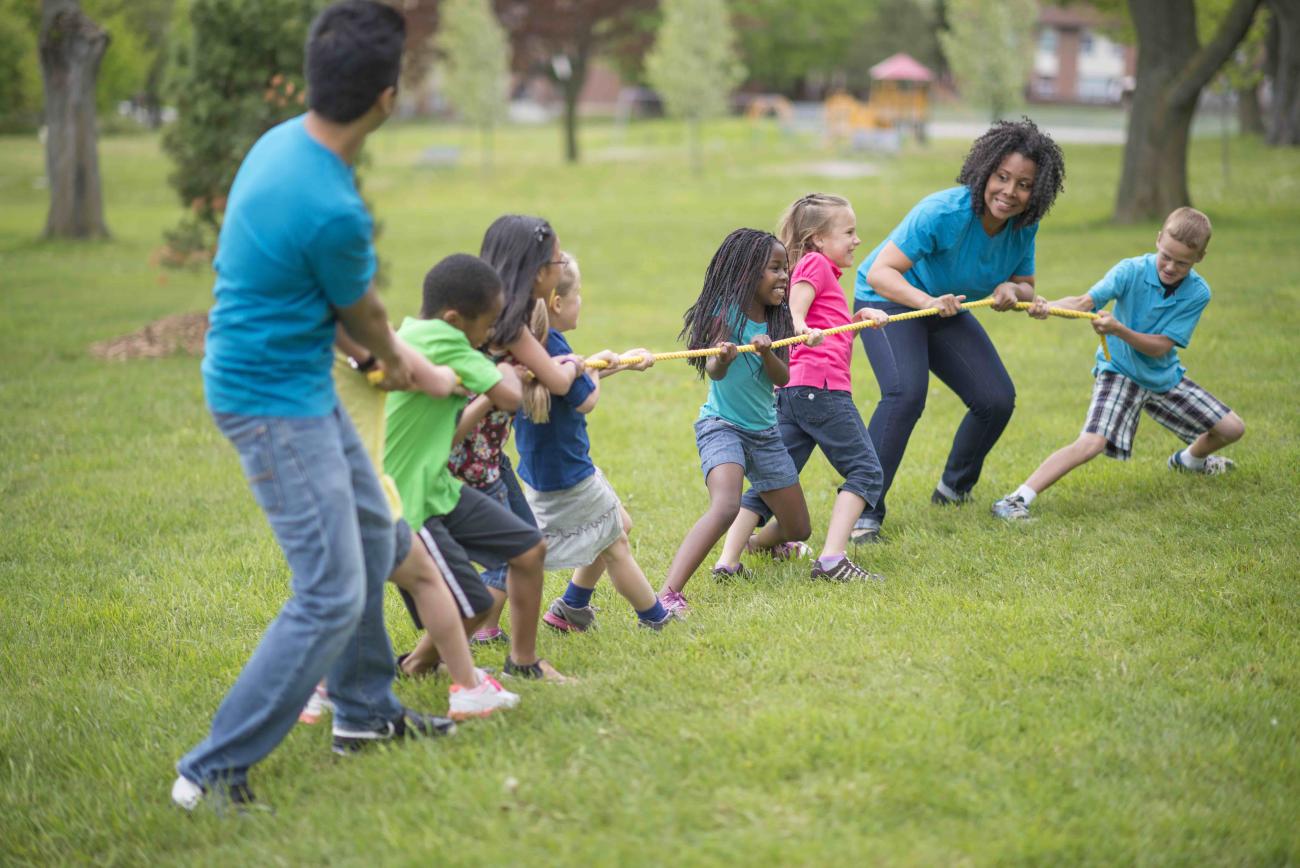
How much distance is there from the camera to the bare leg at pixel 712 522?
557 cm

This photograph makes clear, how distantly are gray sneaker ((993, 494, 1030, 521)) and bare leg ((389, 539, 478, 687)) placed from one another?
11.3ft

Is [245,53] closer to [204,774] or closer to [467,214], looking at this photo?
[204,774]

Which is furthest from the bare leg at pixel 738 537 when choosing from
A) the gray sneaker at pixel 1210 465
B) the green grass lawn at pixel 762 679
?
the gray sneaker at pixel 1210 465

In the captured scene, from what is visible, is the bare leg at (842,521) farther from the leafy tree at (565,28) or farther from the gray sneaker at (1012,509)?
the leafy tree at (565,28)

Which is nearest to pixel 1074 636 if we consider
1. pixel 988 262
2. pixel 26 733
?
pixel 988 262

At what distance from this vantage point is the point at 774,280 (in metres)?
5.55

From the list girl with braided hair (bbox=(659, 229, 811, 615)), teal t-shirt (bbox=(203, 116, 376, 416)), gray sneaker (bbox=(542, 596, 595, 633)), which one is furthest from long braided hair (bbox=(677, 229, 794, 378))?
teal t-shirt (bbox=(203, 116, 376, 416))

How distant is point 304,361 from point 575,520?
5.30 ft

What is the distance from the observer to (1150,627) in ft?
16.6

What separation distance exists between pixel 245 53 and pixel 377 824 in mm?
11104

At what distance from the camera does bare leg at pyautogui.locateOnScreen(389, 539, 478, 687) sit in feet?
13.9

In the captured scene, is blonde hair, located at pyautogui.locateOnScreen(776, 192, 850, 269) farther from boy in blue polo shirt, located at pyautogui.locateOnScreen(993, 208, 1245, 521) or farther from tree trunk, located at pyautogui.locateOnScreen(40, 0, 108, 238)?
tree trunk, located at pyautogui.locateOnScreen(40, 0, 108, 238)

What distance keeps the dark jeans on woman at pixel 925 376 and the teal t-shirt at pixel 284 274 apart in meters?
3.68

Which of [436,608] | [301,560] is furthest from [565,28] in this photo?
[301,560]
